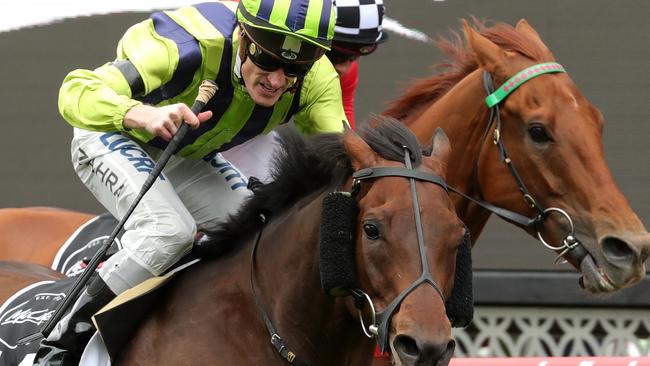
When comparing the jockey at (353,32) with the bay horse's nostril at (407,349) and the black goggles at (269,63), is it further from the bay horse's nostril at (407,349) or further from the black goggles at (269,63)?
the bay horse's nostril at (407,349)

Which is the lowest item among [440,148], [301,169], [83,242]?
[83,242]

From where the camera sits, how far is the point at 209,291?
11.2ft

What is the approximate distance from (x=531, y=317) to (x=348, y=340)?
3.16m

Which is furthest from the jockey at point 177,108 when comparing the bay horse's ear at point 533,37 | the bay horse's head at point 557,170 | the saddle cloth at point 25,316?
the bay horse's ear at point 533,37

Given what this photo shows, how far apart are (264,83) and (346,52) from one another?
4.46 feet

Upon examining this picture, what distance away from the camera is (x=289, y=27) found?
11.2 ft

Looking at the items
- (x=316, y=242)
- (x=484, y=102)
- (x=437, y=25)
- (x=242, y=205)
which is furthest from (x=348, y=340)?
(x=437, y=25)

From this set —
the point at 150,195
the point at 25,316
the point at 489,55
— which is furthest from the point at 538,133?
the point at 25,316

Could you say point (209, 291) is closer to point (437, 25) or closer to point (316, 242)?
point (316, 242)

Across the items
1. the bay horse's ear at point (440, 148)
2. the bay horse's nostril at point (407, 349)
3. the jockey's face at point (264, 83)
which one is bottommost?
the bay horse's nostril at point (407, 349)

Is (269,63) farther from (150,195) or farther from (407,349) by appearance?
(407,349)

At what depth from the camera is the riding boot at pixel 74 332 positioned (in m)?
3.42

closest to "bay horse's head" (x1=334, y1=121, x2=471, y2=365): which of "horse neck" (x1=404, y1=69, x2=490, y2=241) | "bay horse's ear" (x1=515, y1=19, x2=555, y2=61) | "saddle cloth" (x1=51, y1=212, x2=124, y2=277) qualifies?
"horse neck" (x1=404, y1=69, x2=490, y2=241)

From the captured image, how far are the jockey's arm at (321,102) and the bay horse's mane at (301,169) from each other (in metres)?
0.41
